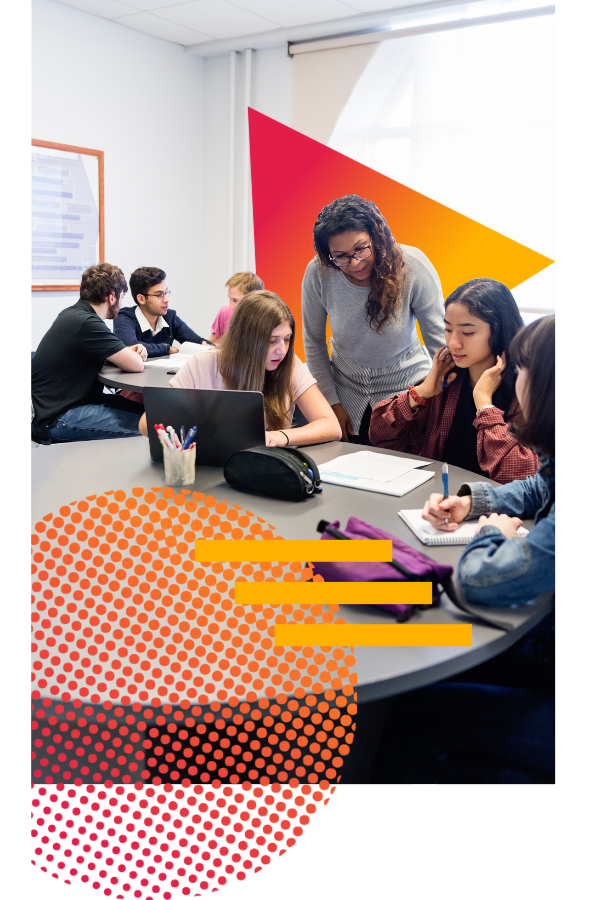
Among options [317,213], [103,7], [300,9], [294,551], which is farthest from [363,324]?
[103,7]

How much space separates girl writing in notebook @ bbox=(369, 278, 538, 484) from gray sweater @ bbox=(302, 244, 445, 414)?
0.33 meters

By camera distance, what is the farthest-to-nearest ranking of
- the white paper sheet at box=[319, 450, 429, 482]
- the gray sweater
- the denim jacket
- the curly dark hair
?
the gray sweater → the curly dark hair → the white paper sheet at box=[319, 450, 429, 482] → the denim jacket

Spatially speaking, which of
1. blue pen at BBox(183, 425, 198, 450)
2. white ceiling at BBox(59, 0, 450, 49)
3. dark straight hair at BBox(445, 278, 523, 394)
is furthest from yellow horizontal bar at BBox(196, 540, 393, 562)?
white ceiling at BBox(59, 0, 450, 49)

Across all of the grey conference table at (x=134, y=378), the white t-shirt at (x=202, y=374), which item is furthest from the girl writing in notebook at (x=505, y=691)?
the grey conference table at (x=134, y=378)

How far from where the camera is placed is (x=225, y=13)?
14.4ft

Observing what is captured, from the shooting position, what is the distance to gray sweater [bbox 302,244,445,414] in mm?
2223

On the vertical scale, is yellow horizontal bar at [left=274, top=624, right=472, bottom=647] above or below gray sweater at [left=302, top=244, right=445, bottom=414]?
below

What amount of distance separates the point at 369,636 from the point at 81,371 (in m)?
2.52

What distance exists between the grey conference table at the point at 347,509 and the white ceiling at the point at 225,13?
344 centimetres

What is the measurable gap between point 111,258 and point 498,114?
8.54 feet

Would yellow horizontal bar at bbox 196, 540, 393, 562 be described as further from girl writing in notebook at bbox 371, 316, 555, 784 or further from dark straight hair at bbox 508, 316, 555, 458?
dark straight hair at bbox 508, 316, 555, 458

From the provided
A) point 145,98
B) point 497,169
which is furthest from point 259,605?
point 145,98

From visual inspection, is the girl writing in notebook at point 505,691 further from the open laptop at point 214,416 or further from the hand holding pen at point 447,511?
the open laptop at point 214,416

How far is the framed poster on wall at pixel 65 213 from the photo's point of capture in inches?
167
